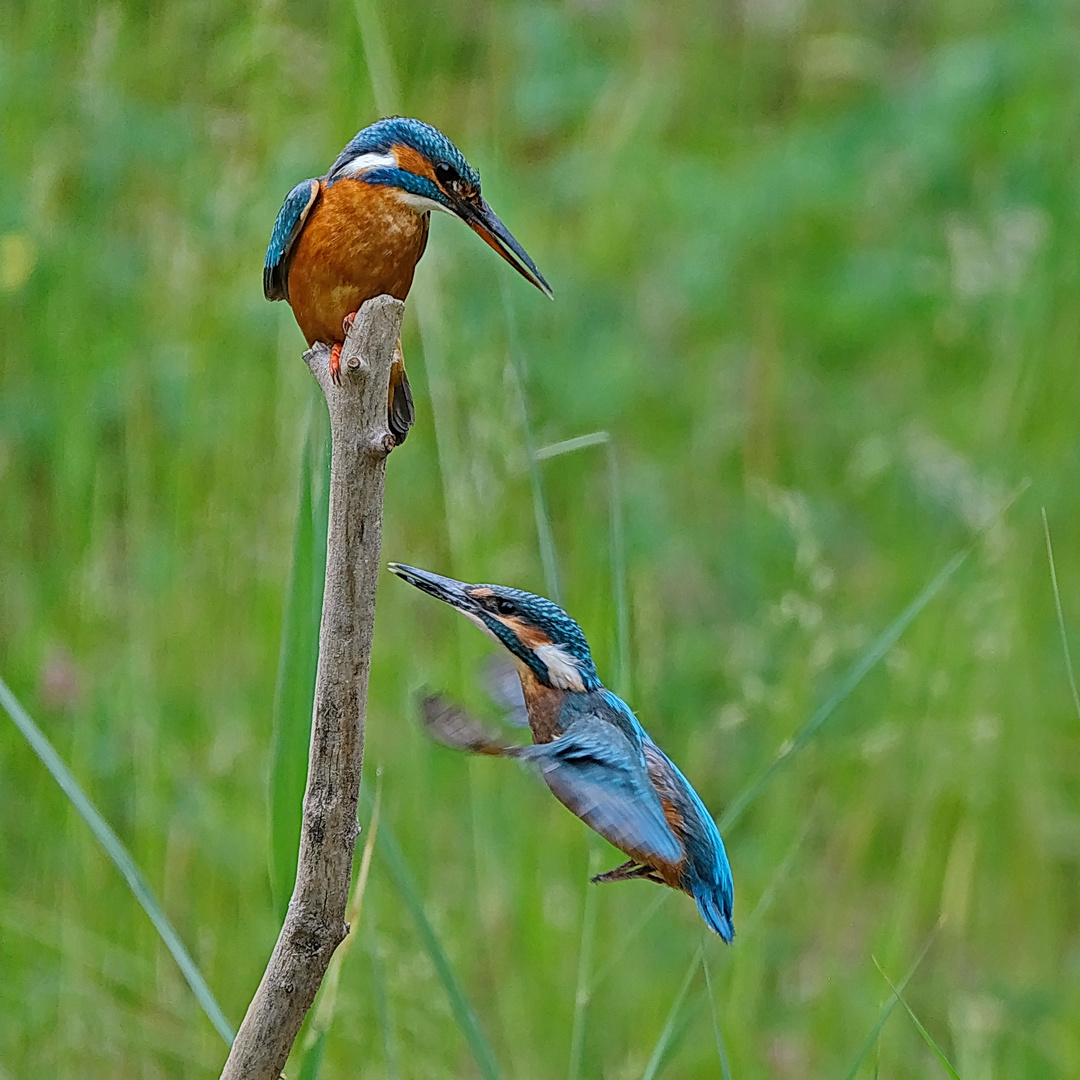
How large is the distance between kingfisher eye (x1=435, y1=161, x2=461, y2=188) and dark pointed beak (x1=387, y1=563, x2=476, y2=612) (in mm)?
319

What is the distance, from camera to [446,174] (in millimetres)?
935

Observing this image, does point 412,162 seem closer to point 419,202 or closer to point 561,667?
point 419,202

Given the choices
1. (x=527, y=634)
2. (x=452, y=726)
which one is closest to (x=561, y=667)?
(x=527, y=634)

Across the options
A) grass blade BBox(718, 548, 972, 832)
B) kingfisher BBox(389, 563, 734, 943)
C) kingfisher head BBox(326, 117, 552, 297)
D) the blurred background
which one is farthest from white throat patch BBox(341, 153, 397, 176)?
grass blade BBox(718, 548, 972, 832)

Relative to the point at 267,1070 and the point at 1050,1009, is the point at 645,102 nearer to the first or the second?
the point at 1050,1009

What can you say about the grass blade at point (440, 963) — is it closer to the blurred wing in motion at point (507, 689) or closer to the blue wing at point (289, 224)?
the blurred wing in motion at point (507, 689)

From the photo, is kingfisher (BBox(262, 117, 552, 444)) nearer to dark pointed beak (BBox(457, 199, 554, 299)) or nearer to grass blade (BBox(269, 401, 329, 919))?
dark pointed beak (BBox(457, 199, 554, 299))

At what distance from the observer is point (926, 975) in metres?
2.22

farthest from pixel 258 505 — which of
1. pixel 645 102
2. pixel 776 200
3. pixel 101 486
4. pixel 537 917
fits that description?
pixel 776 200

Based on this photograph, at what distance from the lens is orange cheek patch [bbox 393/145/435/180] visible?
0.92 m

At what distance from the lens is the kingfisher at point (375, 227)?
90 cm

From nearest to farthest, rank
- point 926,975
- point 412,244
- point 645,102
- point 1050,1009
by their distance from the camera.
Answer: point 412,244 < point 1050,1009 < point 926,975 < point 645,102

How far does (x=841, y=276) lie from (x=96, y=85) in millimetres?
1703

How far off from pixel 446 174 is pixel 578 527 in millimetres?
1533
